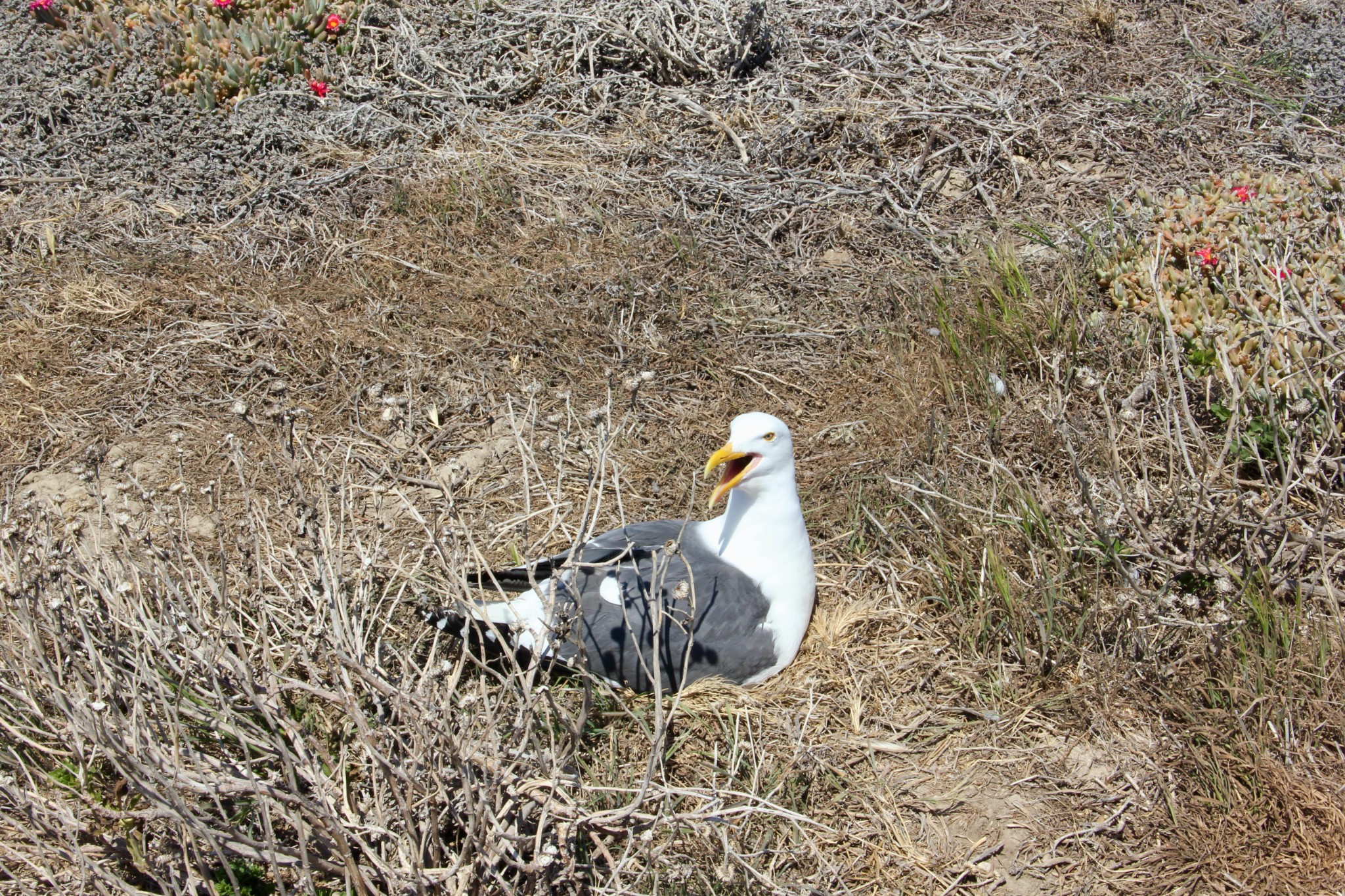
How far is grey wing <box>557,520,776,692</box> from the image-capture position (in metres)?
2.98

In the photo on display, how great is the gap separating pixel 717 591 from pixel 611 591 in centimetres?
32

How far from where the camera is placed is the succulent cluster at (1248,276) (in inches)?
132

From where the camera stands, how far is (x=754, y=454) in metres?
3.01

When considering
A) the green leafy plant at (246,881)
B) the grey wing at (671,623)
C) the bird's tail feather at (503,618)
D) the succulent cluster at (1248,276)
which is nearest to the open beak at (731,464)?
the grey wing at (671,623)

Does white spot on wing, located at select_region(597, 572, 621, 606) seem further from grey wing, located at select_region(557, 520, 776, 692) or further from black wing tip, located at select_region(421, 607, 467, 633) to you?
black wing tip, located at select_region(421, 607, 467, 633)

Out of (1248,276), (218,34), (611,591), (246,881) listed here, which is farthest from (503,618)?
(218,34)

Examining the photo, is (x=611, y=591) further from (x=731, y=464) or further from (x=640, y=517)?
(x=640, y=517)

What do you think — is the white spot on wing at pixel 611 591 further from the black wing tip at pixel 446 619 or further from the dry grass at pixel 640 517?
the black wing tip at pixel 446 619

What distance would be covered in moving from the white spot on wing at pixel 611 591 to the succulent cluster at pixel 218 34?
13.3 feet

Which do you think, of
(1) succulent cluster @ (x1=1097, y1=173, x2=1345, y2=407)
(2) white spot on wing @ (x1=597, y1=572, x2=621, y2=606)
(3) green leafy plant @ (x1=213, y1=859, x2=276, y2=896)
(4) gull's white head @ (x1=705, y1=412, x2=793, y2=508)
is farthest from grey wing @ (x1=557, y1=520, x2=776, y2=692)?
(1) succulent cluster @ (x1=1097, y1=173, x2=1345, y2=407)

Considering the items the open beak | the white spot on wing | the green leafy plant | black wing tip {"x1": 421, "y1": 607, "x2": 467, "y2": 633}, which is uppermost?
the open beak

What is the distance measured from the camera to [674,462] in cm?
391

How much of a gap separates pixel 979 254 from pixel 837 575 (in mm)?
1852

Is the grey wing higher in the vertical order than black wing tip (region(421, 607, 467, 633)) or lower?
lower
